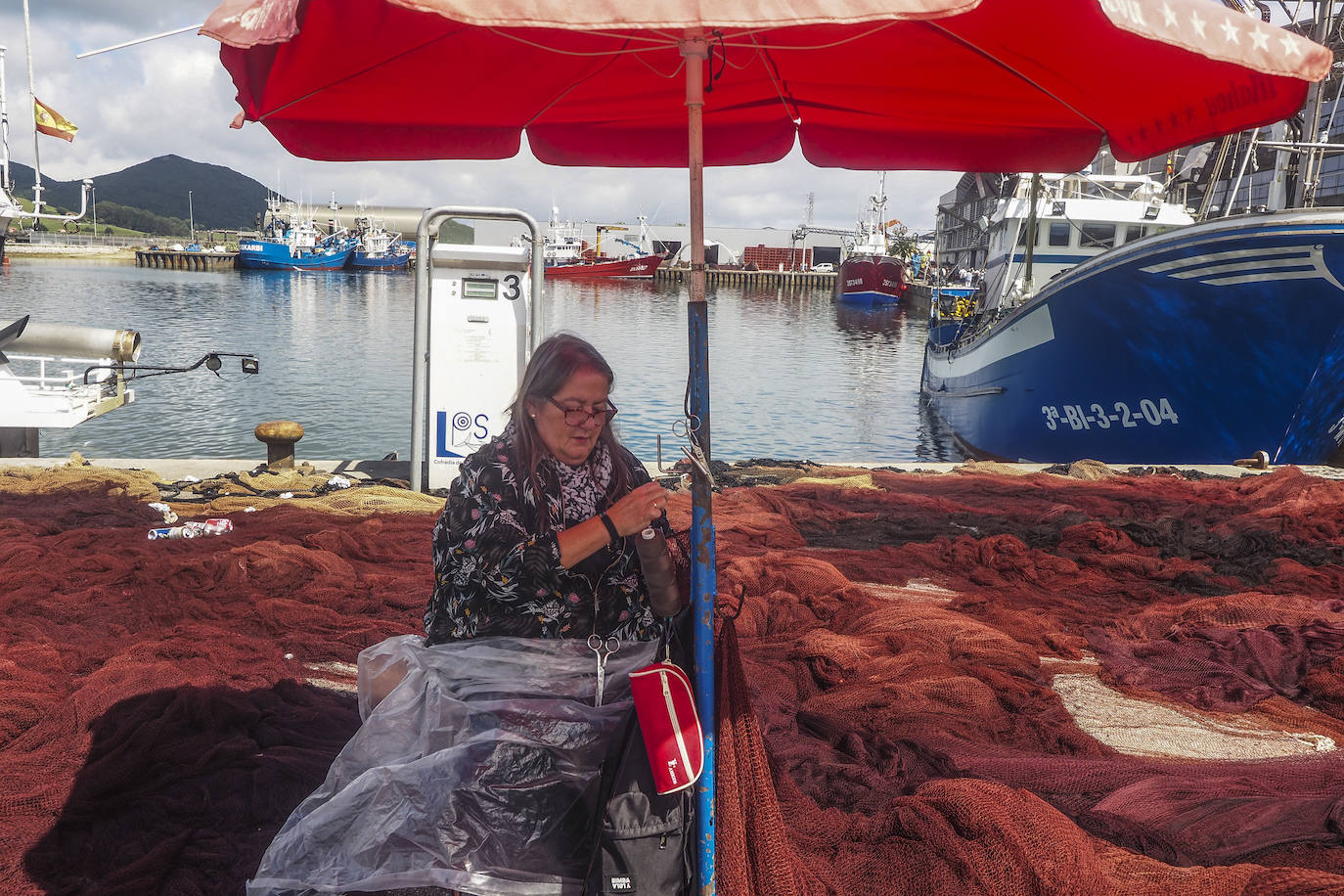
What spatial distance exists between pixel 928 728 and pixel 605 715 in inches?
50.5

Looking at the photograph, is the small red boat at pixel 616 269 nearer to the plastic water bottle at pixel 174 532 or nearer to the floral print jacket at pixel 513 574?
the plastic water bottle at pixel 174 532

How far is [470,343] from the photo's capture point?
615cm

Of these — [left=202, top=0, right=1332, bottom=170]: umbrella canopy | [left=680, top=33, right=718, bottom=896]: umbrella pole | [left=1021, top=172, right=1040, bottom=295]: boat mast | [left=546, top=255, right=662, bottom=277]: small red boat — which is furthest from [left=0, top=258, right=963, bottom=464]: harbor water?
[left=546, top=255, right=662, bottom=277]: small red boat

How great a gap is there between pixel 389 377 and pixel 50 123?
8395 mm

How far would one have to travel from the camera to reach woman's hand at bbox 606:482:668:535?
86.6 inches

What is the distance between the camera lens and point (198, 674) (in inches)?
124

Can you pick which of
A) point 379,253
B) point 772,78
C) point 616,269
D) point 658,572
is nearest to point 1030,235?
point 772,78

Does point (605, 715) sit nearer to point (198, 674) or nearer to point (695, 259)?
point (695, 259)

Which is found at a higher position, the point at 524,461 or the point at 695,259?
the point at 695,259

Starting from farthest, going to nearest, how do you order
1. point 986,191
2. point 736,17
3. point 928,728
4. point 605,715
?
1. point 986,191
2. point 928,728
3. point 605,715
4. point 736,17

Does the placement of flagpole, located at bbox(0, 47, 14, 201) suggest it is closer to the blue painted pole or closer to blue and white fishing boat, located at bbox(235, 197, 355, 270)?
the blue painted pole

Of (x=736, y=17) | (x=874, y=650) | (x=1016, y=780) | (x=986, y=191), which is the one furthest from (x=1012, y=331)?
(x=736, y=17)

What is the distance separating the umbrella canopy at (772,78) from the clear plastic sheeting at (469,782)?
4.93 ft

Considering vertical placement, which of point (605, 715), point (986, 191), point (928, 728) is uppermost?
point (986, 191)
